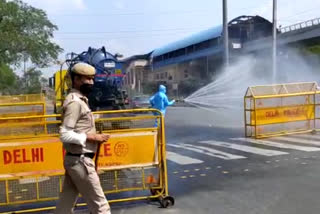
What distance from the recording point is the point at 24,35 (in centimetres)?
4312

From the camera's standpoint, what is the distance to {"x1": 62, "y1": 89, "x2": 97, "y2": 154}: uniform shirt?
4191mm

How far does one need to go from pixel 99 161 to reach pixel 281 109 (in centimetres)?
886

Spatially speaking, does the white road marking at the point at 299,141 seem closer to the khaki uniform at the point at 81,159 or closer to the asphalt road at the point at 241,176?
the asphalt road at the point at 241,176

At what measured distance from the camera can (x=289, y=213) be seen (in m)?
5.72

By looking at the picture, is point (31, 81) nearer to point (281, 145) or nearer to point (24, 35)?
point (24, 35)

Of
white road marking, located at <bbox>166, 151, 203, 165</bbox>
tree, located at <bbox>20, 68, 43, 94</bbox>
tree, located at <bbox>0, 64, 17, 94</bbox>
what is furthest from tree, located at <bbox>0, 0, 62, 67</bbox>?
white road marking, located at <bbox>166, 151, 203, 165</bbox>

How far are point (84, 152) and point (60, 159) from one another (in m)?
1.74

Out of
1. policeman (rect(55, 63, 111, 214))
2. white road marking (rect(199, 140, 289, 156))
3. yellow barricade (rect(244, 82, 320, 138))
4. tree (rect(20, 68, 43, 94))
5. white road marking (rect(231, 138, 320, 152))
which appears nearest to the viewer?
policeman (rect(55, 63, 111, 214))

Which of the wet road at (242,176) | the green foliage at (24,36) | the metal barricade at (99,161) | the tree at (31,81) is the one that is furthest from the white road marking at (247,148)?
the tree at (31,81)

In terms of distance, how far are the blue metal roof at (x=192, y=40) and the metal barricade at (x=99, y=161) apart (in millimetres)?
56775

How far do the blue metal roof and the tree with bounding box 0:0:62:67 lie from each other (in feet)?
83.4

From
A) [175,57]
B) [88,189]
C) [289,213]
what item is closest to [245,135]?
[289,213]

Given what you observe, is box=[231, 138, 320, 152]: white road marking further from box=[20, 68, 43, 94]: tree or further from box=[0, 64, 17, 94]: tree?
box=[20, 68, 43, 94]: tree

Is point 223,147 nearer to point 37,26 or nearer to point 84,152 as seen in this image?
point 84,152
